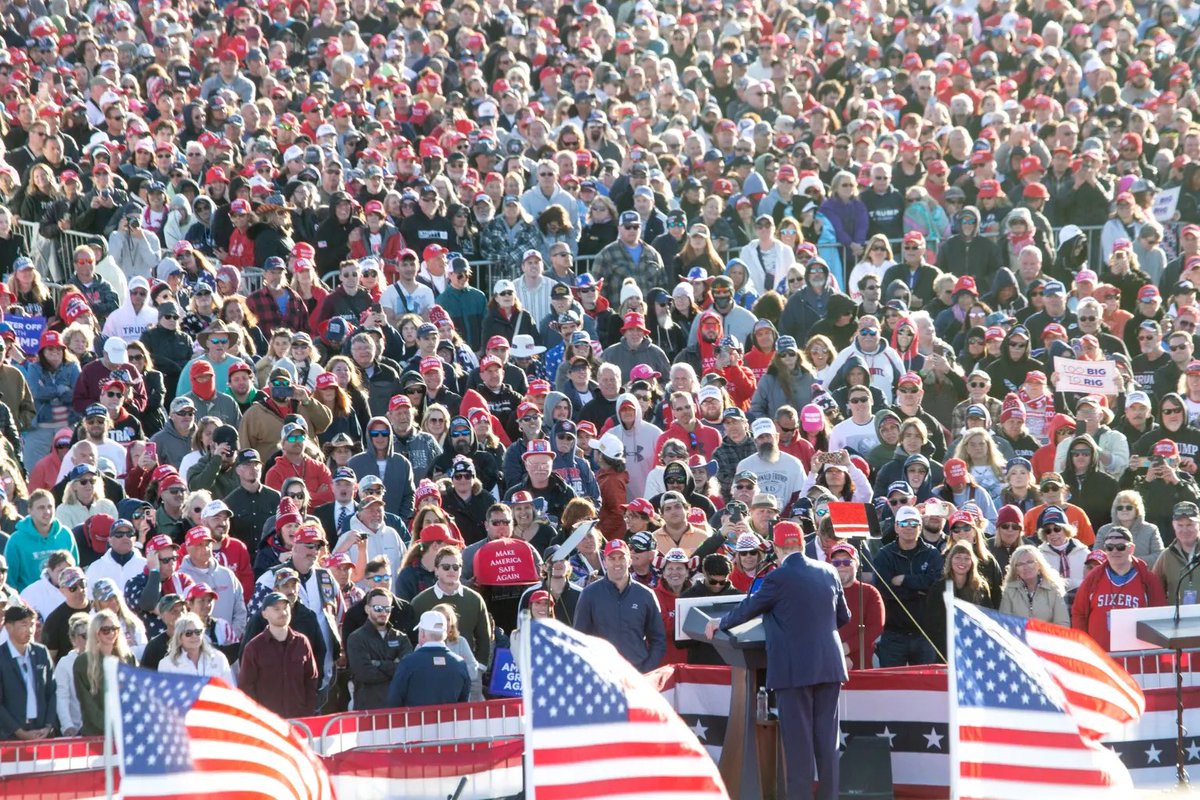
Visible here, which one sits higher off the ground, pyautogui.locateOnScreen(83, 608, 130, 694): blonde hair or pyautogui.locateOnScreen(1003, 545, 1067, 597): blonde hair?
pyautogui.locateOnScreen(1003, 545, 1067, 597): blonde hair

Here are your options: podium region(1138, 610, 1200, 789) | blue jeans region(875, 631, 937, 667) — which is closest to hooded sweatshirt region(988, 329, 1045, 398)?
blue jeans region(875, 631, 937, 667)

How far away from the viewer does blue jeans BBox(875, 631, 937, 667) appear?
14.7 meters

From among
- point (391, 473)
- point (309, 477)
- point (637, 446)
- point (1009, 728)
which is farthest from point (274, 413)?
point (1009, 728)

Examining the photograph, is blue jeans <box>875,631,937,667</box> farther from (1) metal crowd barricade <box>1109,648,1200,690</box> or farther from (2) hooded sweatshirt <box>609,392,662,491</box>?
(2) hooded sweatshirt <box>609,392,662,491</box>

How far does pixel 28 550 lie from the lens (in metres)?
15.5

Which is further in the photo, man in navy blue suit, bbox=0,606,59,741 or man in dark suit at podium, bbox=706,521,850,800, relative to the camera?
man in navy blue suit, bbox=0,606,59,741

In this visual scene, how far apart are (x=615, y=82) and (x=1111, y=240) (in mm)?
6542

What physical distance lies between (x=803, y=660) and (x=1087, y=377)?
24.8 feet

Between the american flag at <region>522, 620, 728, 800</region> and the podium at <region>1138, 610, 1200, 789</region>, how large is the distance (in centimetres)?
384

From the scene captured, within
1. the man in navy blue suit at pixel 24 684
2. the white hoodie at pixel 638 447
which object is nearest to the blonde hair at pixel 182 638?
the man in navy blue suit at pixel 24 684

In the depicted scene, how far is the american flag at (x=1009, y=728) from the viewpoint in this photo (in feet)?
30.6

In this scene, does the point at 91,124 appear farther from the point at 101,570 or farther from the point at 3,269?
the point at 101,570

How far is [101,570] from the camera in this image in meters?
15.4

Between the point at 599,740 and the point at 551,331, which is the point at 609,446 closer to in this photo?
the point at 551,331
